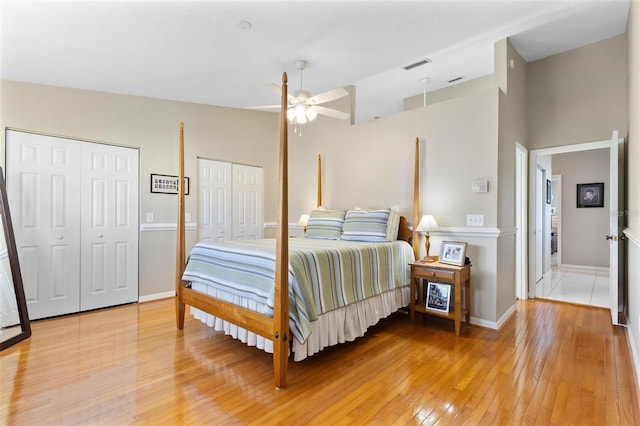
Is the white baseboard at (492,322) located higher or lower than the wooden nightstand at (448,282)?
lower

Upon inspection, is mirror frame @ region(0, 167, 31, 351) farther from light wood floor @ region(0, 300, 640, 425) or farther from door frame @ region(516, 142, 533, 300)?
door frame @ region(516, 142, 533, 300)

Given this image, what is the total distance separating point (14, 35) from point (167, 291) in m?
3.12

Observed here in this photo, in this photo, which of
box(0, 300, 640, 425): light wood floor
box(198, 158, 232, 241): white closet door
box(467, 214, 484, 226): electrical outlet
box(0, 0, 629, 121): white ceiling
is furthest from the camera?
box(198, 158, 232, 241): white closet door

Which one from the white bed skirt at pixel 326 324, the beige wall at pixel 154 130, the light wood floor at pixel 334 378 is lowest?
the light wood floor at pixel 334 378

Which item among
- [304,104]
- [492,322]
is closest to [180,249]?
[304,104]

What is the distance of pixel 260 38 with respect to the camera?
2.84m

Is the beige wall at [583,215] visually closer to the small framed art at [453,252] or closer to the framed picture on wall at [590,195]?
the framed picture on wall at [590,195]

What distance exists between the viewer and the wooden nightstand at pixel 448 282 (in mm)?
2943

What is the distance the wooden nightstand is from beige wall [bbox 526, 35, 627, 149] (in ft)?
7.49

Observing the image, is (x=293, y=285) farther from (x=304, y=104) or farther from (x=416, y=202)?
(x=416, y=202)

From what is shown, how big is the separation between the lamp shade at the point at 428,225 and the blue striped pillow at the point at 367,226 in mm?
371

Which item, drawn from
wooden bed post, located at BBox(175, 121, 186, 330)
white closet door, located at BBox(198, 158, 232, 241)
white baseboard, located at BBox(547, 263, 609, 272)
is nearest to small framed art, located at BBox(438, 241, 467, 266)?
wooden bed post, located at BBox(175, 121, 186, 330)

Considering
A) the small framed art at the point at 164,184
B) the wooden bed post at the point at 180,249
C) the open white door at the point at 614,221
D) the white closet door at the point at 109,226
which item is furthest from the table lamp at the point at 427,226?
the white closet door at the point at 109,226

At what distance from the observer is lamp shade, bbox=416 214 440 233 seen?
129 inches
